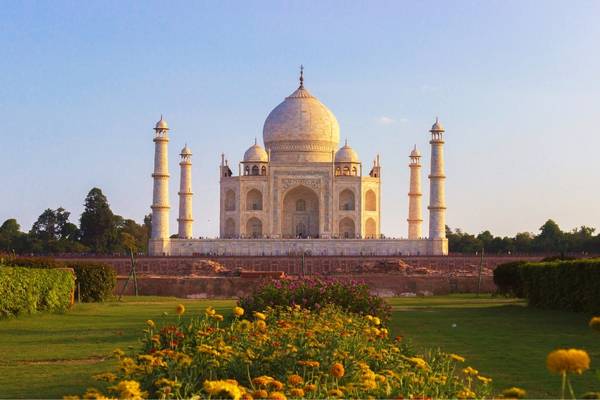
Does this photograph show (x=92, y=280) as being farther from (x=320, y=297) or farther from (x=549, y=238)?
(x=549, y=238)

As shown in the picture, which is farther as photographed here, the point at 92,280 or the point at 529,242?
the point at 529,242

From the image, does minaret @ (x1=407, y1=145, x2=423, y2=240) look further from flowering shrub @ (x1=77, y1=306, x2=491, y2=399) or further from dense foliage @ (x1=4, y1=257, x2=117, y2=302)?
flowering shrub @ (x1=77, y1=306, x2=491, y2=399)

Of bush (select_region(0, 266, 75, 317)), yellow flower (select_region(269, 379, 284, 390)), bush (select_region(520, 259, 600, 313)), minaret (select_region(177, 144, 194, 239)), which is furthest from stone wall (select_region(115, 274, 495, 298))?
yellow flower (select_region(269, 379, 284, 390))

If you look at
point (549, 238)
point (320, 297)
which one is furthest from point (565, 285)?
point (549, 238)

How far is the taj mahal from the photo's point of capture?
39688 mm

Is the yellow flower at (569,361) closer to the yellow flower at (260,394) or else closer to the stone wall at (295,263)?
the yellow flower at (260,394)

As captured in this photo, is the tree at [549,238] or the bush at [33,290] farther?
the tree at [549,238]

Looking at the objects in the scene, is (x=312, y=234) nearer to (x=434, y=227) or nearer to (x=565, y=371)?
(x=434, y=227)

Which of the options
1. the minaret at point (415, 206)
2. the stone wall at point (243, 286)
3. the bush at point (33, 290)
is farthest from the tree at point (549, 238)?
the bush at point (33, 290)

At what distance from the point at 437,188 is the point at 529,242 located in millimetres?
10444

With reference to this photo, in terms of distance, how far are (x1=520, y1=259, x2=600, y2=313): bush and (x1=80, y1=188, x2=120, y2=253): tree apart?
34.4 meters

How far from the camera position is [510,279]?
75.9ft

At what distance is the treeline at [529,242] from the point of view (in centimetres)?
4666

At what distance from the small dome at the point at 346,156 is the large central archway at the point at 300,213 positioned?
6.65 ft
